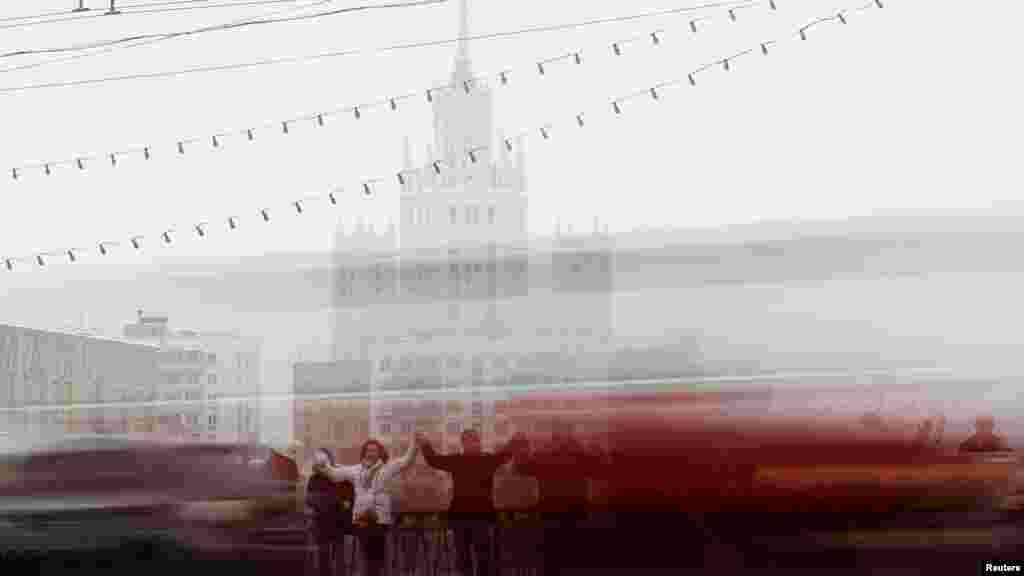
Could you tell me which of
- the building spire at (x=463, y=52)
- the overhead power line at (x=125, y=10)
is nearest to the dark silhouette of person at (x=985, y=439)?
the building spire at (x=463, y=52)

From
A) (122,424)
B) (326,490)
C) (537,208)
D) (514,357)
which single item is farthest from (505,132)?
(122,424)

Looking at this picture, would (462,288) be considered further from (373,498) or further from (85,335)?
(85,335)

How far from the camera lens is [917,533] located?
16.1ft

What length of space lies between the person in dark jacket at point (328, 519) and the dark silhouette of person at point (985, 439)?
199 cm

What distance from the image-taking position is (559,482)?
5.16 metres

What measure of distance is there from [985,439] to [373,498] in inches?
76.0

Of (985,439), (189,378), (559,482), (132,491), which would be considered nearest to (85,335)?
(189,378)

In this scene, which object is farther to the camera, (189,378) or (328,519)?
(189,378)

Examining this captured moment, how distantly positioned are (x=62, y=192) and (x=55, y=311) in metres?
0.42

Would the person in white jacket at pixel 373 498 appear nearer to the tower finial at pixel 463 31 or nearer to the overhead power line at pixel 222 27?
the tower finial at pixel 463 31

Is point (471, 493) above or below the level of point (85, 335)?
below

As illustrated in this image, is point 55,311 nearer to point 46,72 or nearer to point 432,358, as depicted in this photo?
point 46,72

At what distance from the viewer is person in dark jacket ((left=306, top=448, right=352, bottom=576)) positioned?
5305 mm

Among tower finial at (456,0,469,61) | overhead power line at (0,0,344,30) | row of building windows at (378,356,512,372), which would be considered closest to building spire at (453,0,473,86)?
tower finial at (456,0,469,61)
